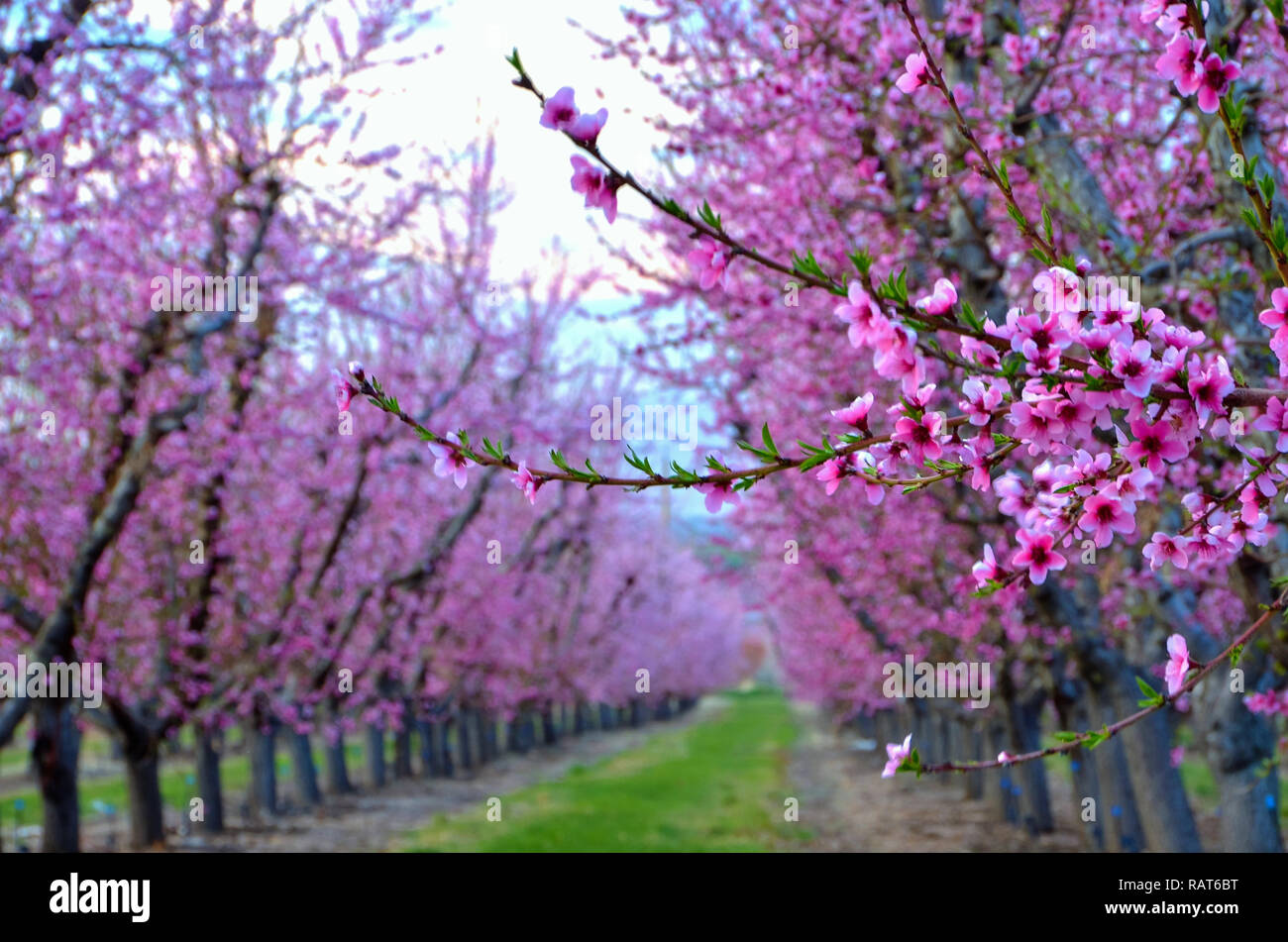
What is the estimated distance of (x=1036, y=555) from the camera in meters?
2.51

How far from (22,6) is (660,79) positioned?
459 cm

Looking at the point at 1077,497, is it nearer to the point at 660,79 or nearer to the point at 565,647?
the point at 660,79

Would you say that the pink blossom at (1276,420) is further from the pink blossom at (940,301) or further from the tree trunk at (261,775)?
the tree trunk at (261,775)

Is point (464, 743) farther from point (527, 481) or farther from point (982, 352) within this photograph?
point (982, 352)

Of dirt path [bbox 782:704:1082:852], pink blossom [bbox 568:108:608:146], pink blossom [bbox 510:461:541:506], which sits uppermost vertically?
pink blossom [bbox 568:108:608:146]

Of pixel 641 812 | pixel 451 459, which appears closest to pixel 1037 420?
pixel 451 459

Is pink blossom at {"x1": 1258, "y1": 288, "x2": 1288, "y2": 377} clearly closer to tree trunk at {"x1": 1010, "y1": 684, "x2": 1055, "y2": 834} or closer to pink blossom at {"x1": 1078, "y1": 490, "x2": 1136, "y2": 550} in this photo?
pink blossom at {"x1": 1078, "y1": 490, "x2": 1136, "y2": 550}

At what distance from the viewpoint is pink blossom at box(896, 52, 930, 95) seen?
7.59 ft

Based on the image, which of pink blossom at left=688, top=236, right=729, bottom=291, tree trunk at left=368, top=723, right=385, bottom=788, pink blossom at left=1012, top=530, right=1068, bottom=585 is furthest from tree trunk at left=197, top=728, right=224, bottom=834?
pink blossom at left=688, top=236, right=729, bottom=291

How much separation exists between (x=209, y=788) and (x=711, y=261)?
13.9 metres

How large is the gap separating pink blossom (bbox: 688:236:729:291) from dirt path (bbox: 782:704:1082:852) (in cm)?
1192

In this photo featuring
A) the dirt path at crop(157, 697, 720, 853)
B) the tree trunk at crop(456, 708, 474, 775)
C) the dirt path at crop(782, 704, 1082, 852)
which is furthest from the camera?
the tree trunk at crop(456, 708, 474, 775)

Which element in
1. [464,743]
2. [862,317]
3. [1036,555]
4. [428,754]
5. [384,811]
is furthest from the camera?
[464,743]
